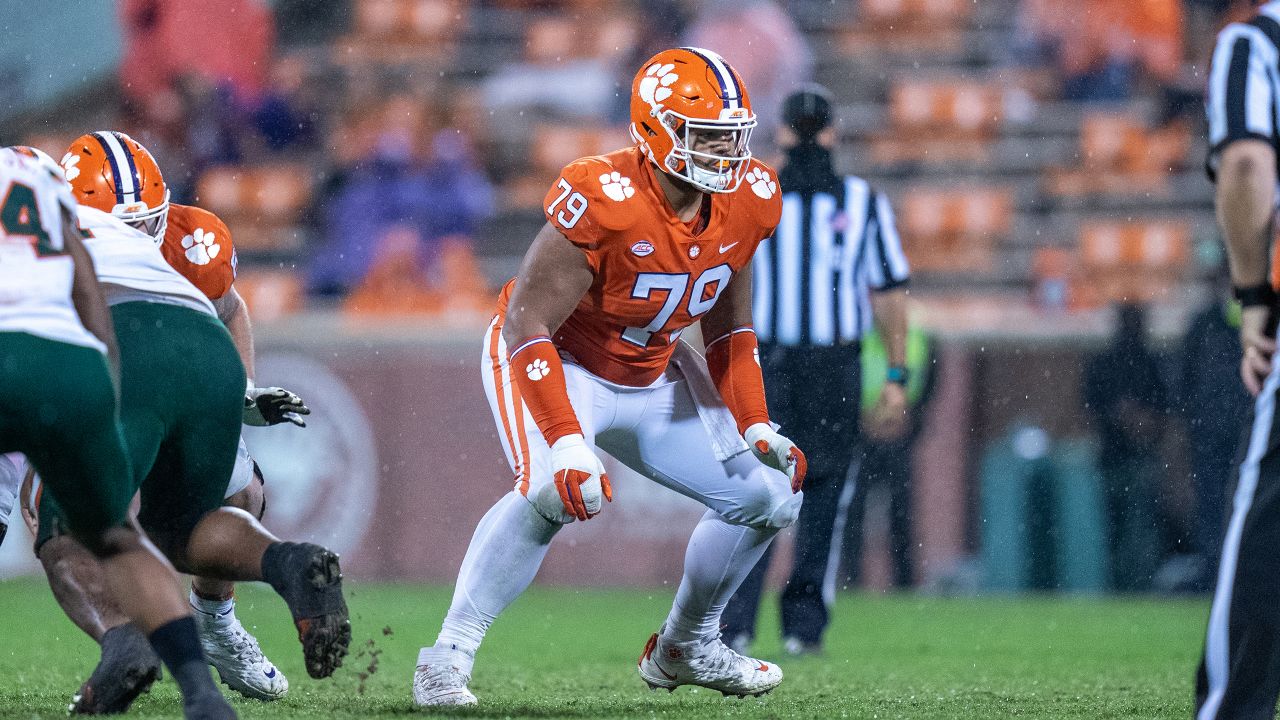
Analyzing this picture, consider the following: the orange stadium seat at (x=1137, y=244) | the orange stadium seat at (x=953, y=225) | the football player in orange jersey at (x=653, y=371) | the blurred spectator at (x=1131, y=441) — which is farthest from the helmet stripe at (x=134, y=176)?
the orange stadium seat at (x=1137, y=244)

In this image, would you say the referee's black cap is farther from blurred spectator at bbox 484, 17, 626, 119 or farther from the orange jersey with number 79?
blurred spectator at bbox 484, 17, 626, 119

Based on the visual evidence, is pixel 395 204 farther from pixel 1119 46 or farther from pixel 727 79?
pixel 727 79

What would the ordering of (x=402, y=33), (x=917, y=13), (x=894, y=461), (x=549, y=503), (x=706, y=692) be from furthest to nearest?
(x=402, y=33), (x=917, y=13), (x=894, y=461), (x=706, y=692), (x=549, y=503)

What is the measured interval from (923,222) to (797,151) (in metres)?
5.10

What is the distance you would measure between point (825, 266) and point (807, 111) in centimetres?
54

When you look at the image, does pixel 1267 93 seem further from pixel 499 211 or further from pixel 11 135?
pixel 11 135

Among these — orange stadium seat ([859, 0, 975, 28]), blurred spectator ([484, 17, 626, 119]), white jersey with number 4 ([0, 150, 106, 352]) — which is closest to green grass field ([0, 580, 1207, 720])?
white jersey with number 4 ([0, 150, 106, 352])

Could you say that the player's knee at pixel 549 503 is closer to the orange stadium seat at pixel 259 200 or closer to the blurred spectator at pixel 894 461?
the blurred spectator at pixel 894 461

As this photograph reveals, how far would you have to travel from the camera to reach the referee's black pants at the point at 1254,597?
2840mm

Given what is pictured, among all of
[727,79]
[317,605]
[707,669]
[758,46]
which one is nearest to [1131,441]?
[758,46]

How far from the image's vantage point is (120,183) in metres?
4.06

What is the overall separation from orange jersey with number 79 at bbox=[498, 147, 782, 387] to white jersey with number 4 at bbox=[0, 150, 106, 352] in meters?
1.15

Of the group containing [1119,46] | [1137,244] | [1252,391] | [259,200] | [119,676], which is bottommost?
[1137,244]

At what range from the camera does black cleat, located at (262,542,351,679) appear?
324 cm
